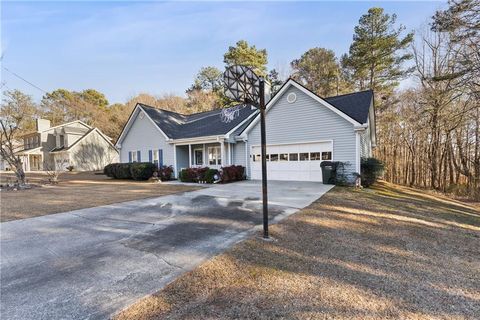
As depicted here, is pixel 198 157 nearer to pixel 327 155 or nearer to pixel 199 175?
pixel 199 175

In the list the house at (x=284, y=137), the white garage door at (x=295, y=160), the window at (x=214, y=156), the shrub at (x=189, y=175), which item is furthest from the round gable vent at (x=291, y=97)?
the shrub at (x=189, y=175)

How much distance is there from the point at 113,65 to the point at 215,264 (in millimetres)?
20946

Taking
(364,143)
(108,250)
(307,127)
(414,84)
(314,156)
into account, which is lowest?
(108,250)

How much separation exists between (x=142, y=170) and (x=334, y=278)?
1551 cm

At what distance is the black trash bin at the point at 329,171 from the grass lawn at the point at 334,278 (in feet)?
19.0

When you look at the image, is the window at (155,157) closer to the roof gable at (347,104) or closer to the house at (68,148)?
the roof gable at (347,104)

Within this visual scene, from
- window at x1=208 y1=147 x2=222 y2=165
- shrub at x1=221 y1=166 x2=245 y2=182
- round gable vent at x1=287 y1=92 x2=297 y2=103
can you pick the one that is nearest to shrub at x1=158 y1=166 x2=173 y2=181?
window at x1=208 y1=147 x2=222 y2=165

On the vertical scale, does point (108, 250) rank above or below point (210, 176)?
below

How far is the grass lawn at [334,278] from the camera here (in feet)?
8.59

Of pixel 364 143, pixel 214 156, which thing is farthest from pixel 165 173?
pixel 364 143

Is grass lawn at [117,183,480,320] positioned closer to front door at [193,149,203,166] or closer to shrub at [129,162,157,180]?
front door at [193,149,203,166]

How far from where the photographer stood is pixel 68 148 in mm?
28078

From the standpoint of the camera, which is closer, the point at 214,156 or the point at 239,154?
the point at 239,154

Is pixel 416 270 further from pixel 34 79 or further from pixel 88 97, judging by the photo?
pixel 88 97
